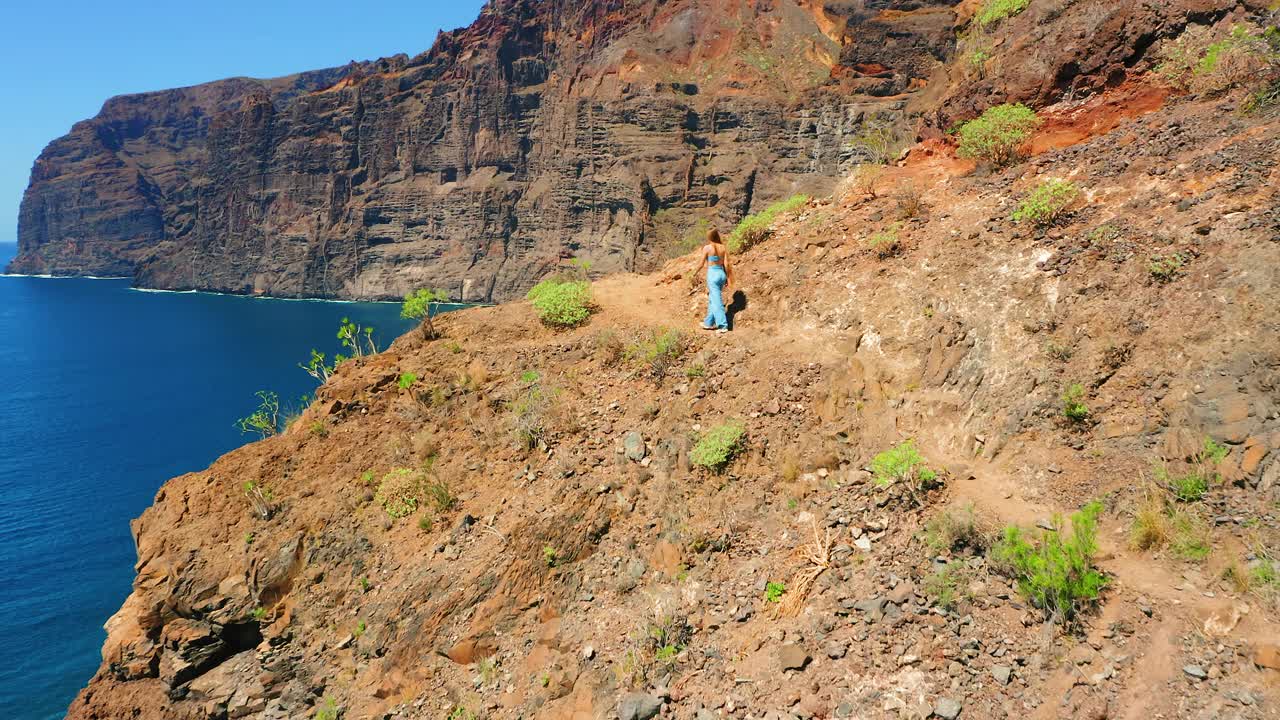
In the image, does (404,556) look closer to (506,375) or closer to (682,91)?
(506,375)

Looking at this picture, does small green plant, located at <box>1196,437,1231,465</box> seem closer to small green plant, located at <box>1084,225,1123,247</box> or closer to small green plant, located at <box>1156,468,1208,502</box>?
small green plant, located at <box>1156,468,1208,502</box>

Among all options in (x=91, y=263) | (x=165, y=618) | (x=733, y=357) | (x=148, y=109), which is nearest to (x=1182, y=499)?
(x=733, y=357)

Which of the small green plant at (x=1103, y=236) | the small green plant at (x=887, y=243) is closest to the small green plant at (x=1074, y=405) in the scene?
the small green plant at (x=1103, y=236)

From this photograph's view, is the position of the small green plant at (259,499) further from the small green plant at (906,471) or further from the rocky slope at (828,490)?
the small green plant at (906,471)

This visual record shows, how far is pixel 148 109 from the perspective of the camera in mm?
188000

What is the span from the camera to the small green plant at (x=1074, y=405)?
6.27 m

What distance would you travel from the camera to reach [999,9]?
40.8ft

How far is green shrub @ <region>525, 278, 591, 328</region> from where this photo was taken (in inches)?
450

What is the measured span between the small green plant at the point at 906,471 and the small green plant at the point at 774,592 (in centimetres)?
160

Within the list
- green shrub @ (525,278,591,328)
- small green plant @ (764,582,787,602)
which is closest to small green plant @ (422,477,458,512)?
green shrub @ (525,278,591,328)

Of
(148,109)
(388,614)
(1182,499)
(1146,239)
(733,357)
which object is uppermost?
(148,109)

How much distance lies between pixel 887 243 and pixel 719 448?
450 cm

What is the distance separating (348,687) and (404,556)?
1.67 meters

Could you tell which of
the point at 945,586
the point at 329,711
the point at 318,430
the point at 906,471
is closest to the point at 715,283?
the point at 906,471
